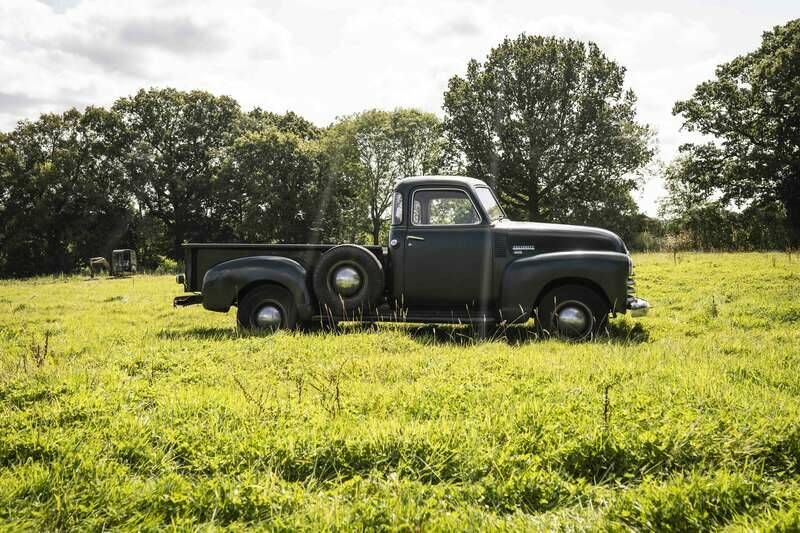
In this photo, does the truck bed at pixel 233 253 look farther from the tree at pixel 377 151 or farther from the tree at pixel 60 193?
the tree at pixel 60 193

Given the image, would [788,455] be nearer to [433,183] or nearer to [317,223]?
[433,183]

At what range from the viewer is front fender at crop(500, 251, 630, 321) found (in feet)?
23.5

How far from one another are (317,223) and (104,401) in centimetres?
3325

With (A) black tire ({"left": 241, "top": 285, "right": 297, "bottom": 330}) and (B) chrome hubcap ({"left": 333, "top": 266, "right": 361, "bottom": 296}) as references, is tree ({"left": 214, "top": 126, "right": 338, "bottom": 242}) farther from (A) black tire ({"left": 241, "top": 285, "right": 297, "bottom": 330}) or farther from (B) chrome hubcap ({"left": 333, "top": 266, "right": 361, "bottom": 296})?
(B) chrome hubcap ({"left": 333, "top": 266, "right": 361, "bottom": 296})

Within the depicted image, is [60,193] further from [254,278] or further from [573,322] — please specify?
[573,322]

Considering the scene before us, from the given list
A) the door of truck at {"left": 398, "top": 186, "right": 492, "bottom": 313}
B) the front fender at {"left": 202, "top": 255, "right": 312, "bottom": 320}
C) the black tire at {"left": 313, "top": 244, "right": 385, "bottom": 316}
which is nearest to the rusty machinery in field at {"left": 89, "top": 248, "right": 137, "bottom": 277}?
the front fender at {"left": 202, "top": 255, "right": 312, "bottom": 320}

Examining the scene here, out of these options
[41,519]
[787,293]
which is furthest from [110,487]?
[787,293]

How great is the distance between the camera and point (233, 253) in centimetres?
Result: 794

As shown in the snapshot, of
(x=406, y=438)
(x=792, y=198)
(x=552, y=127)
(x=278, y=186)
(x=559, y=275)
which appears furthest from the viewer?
(x=278, y=186)

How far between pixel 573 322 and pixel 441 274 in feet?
6.06

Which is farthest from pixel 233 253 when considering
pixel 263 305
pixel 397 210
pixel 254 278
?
pixel 397 210

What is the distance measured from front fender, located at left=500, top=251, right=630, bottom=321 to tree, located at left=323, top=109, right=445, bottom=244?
31148 mm

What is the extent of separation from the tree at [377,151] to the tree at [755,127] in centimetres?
1626

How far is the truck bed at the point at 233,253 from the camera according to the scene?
7.86 m
